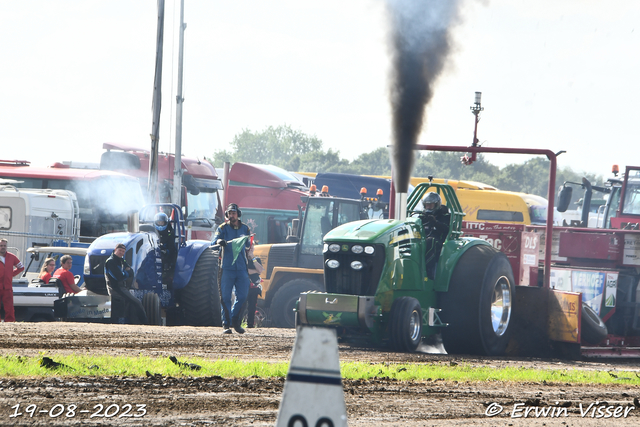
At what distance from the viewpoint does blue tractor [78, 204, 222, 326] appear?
13.4m

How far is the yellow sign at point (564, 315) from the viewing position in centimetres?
1091

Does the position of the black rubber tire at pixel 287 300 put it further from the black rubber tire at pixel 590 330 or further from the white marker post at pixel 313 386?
the white marker post at pixel 313 386

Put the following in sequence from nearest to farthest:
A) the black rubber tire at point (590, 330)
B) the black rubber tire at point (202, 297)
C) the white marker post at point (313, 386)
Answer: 1. the white marker post at point (313, 386)
2. the black rubber tire at point (590, 330)
3. the black rubber tire at point (202, 297)

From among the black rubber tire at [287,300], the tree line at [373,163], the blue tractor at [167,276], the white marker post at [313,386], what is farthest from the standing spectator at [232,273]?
the tree line at [373,163]

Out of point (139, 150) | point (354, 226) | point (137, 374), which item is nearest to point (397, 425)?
point (137, 374)

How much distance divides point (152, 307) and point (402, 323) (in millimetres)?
4980

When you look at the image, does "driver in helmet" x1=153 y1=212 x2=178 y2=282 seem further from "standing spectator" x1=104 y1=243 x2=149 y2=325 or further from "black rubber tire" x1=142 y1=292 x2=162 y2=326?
"standing spectator" x1=104 y1=243 x2=149 y2=325

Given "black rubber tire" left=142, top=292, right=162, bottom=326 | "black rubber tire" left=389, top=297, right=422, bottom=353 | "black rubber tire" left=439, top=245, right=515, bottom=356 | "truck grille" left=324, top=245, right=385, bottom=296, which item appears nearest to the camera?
"black rubber tire" left=389, top=297, right=422, bottom=353

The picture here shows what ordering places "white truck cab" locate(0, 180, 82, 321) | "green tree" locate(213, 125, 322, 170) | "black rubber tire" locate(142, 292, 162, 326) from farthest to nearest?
"green tree" locate(213, 125, 322, 170), "white truck cab" locate(0, 180, 82, 321), "black rubber tire" locate(142, 292, 162, 326)

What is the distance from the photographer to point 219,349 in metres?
9.39

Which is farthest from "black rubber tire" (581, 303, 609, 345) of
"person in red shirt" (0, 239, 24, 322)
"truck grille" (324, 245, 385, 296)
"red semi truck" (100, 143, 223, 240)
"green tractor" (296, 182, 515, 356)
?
"red semi truck" (100, 143, 223, 240)

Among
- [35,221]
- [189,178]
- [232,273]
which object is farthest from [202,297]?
[189,178]

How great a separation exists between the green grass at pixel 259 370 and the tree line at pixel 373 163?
66.3 meters

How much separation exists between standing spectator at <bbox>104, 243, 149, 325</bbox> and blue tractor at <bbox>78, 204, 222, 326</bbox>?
0.16m
